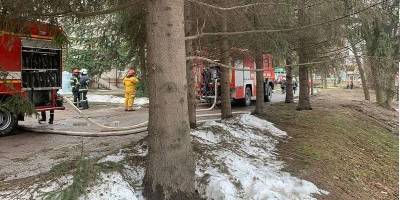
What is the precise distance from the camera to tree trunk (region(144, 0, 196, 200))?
20.8ft

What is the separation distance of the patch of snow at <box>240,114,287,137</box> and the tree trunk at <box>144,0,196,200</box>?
5.50 meters

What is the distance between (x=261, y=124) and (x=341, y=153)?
204 cm

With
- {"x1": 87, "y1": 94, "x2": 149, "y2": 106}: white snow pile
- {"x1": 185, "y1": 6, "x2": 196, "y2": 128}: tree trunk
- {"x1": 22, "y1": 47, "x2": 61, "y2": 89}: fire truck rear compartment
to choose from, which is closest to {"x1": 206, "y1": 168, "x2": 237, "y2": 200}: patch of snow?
{"x1": 185, "y1": 6, "x2": 196, "y2": 128}: tree trunk

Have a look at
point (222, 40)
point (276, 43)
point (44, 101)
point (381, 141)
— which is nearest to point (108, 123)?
point (44, 101)

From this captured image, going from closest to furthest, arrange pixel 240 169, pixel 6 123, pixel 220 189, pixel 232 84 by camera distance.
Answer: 1. pixel 220 189
2. pixel 240 169
3. pixel 6 123
4. pixel 232 84

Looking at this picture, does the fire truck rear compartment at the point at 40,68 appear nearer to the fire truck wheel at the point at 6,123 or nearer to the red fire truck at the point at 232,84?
the fire truck wheel at the point at 6,123

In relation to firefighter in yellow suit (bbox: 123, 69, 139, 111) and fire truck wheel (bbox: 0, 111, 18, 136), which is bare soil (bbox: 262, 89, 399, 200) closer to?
firefighter in yellow suit (bbox: 123, 69, 139, 111)

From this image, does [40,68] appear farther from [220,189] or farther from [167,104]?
[220,189]

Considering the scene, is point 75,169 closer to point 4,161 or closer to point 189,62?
point 4,161

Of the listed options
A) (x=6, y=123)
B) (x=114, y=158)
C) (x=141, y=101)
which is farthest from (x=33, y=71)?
(x=141, y=101)

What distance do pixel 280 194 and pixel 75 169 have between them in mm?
2711

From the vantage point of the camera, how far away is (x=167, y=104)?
6406 mm

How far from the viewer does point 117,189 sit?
20.6 feet

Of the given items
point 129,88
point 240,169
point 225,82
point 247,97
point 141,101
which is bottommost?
point 240,169
